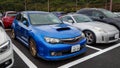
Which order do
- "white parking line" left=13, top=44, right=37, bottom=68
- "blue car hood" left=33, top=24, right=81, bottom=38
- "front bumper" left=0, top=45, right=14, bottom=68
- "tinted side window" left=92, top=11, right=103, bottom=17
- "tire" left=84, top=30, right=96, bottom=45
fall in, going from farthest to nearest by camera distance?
"tinted side window" left=92, top=11, right=103, bottom=17 < "tire" left=84, top=30, right=96, bottom=45 < "blue car hood" left=33, top=24, right=81, bottom=38 < "white parking line" left=13, top=44, right=37, bottom=68 < "front bumper" left=0, top=45, right=14, bottom=68

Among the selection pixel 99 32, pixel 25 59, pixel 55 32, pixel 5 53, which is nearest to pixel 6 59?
pixel 5 53

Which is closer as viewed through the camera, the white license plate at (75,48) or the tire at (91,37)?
the white license plate at (75,48)

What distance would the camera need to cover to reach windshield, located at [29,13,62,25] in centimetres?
582

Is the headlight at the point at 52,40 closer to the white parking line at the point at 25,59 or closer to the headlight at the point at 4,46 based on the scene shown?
the white parking line at the point at 25,59

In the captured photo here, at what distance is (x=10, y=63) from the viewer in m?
3.59

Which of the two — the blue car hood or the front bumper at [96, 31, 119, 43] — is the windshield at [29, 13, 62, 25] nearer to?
the blue car hood

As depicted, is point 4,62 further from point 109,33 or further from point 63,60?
point 109,33

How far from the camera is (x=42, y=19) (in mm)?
6004

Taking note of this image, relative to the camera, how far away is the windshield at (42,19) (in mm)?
5820

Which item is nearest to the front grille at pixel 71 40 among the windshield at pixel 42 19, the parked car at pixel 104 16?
the windshield at pixel 42 19

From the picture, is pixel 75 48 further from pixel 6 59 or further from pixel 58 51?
pixel 6 59

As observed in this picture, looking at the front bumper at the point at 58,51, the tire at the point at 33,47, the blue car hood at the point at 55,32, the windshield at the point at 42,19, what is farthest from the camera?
the windshield at the point at 42,19

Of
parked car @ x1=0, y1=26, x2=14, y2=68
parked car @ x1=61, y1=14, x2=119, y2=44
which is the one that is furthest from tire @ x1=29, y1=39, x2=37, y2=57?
parked car @ x1=61, y1=14, x2=119, y2=44

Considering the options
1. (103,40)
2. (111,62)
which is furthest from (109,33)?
(111,62)
